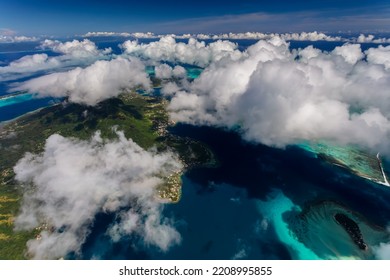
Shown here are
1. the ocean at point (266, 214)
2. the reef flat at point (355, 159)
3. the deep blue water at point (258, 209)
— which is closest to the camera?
the ocean at point (266, 214)

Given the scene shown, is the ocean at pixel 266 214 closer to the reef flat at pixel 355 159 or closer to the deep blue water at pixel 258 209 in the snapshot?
the deep blue water at pixel 258 209

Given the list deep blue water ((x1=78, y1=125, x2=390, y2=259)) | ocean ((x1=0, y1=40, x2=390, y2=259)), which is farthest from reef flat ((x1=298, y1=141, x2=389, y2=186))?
deep blue water ((x1=78, y1=125, x2=390, y2=259))

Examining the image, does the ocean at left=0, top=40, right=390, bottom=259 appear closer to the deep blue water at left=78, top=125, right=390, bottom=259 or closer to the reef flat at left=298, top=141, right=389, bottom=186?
the deep blue water at left=78, top=125, right=390, bottom=259

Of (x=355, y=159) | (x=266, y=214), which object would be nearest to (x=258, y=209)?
(x=266, y=214)

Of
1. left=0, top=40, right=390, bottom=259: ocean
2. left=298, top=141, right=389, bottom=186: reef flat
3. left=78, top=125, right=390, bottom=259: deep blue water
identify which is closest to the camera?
left=0, top=40, right=390, bottom=259: ocean

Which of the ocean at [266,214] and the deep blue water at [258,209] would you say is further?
the deep blue water at [258,209]

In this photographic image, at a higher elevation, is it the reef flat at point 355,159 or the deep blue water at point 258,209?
the deep blue water at point 258,209

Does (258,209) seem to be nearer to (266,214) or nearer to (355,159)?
(266,214)

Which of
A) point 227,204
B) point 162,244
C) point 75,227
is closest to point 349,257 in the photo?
point 227,204

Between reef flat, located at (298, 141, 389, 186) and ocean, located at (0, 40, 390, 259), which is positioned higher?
ocean, located at (0, 40, 390, 259)

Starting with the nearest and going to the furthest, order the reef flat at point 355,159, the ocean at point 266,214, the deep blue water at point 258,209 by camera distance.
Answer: the ocean at point 266,214
the deep blue water at point 258,209
the reef flat at point 355,159

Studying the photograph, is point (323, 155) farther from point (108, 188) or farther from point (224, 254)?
point (108, 188)

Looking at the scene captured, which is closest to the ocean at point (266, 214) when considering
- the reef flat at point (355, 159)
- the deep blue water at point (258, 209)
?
the deep blue water at point (258, 209)
